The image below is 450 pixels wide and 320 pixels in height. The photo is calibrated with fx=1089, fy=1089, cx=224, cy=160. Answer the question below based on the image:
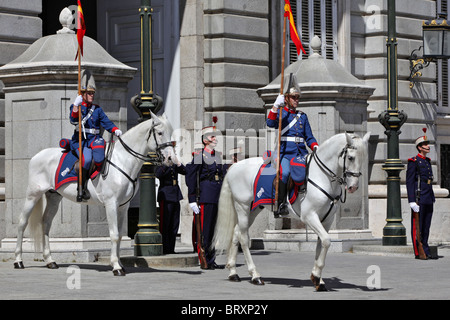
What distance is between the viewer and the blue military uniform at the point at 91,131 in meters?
13.9

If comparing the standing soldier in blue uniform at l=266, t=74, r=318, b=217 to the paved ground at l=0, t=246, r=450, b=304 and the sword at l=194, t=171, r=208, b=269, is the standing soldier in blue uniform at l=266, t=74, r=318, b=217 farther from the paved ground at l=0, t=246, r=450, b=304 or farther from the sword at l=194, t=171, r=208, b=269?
the sword at l=194, t=171, r=208, b=269

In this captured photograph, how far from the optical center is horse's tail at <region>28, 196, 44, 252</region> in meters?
14.8

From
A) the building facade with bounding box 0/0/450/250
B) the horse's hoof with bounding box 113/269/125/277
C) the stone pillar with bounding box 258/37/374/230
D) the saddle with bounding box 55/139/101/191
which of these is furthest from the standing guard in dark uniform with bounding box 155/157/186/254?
the stone pillar with bounding box 258/37/374/230

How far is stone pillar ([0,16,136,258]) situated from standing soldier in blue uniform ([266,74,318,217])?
434cm

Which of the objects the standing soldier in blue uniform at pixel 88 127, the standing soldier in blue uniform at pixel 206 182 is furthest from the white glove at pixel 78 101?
the standing soldier in blue uniform at pixel 206 182

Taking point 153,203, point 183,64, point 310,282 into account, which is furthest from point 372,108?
point 310,282

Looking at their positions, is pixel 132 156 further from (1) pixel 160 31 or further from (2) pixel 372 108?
(2) pixel 372 108

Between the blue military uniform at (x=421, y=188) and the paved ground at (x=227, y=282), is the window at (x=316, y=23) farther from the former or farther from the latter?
the paved ground at (x=227, y=282)

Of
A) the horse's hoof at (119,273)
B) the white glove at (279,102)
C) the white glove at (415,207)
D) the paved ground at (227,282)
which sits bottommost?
the paved ground at (227,282)

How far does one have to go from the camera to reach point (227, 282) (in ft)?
42.7

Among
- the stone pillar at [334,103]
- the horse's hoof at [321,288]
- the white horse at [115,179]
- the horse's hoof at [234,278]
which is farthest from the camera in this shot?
the stone pillar at [334,103]

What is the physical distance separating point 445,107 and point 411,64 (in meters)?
2.21

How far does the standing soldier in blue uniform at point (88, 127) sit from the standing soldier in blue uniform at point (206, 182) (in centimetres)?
172

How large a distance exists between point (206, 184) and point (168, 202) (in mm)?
1413
